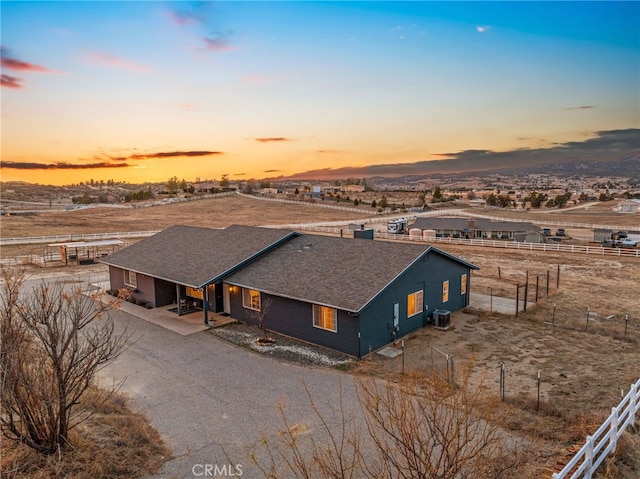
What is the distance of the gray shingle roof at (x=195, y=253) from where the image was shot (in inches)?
825

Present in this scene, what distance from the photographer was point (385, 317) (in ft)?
55.5

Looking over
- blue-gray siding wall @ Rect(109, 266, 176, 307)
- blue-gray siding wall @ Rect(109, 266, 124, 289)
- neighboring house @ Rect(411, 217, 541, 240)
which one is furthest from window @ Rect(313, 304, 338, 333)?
neighboring house @ Rect(411, 217, 541, 240)

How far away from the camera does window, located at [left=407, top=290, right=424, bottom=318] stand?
722 inches

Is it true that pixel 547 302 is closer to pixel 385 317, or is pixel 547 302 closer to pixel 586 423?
pixel 385 317

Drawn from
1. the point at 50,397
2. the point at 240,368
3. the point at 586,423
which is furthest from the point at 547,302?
the point at 50,397

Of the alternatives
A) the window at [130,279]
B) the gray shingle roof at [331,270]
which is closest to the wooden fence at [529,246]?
the gray shingle roof at [331,270]

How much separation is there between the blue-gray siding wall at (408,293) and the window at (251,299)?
5817 millimetres

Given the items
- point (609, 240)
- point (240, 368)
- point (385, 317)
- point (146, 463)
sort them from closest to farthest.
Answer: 1. point (146, 463)
2. point (240, 368)
3. point (385, 317)
4. point (609, 240)

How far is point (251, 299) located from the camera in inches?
777

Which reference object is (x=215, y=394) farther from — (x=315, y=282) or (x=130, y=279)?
(x=130, y=279)

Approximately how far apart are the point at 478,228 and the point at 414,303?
123 feet

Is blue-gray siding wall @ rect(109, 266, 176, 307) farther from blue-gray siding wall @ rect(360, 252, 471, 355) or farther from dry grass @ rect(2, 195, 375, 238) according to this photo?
dry grass @ rect(2, 195, 375, 238)

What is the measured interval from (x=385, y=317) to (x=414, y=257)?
309cm

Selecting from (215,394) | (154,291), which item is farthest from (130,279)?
(215,394)
